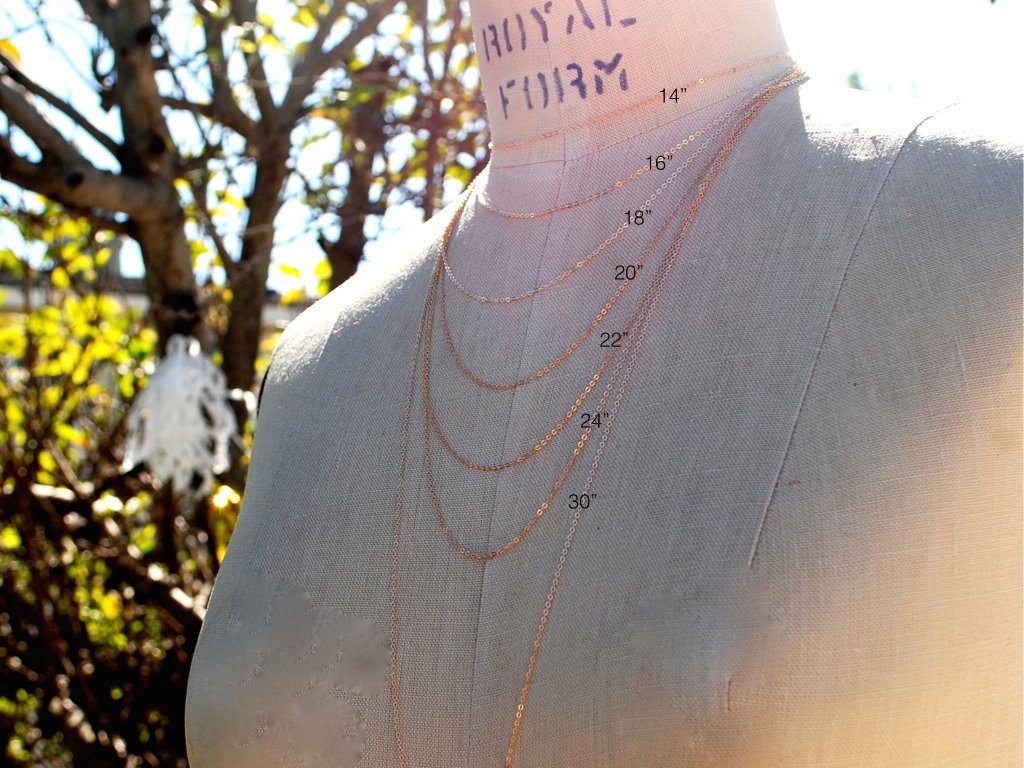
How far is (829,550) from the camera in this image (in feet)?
2.35

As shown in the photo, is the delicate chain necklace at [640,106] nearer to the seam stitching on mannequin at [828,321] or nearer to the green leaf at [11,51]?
the seam stitching on mannequin at [828,321]

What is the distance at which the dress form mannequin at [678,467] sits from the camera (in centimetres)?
71

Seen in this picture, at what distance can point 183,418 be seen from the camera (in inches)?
72.2

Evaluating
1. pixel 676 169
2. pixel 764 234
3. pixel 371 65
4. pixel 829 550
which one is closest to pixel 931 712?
pixel 829 550

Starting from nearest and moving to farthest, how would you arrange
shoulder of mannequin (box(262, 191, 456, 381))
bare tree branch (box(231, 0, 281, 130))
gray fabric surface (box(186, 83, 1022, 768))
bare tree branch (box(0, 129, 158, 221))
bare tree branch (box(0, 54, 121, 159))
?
gray fabric surface (box(186, 83, 1022, 768)) < shoulder of mannequin (box(262, 191, 456, 381)) < bare tree branch (box(0, 129, 158, 221)) < bare tree branch (box(0, 54, 121, 159)) < bare tree branch (box(231, 0, 281, 130))

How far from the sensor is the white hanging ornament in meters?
1.84

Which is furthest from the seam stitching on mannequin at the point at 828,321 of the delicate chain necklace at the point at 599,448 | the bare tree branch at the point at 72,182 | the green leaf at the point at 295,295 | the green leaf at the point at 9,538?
the green leaf at the point at 9,538

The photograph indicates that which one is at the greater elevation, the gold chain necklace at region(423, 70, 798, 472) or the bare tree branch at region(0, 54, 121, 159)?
the bare tree branch at region(0, 54, 121, 159)

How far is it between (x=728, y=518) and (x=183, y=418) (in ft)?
4.17

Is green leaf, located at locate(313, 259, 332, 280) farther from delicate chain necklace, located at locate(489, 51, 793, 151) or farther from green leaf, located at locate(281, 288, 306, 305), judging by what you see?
delicate chain necklace, located at locate(489, 51, 793, 151)

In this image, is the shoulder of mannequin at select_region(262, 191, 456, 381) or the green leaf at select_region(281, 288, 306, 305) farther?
the green leaf at select_region(281, 288, 306, 305)

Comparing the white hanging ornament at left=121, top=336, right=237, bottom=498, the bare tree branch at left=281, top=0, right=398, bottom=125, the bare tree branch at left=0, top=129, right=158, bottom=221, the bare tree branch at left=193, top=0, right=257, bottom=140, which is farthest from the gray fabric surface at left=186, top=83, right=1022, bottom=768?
the bare tree branch at left=193, top=0, right=257, bottom=140

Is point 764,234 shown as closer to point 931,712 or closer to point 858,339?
point 858,339

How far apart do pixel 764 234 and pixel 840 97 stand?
0.15m
